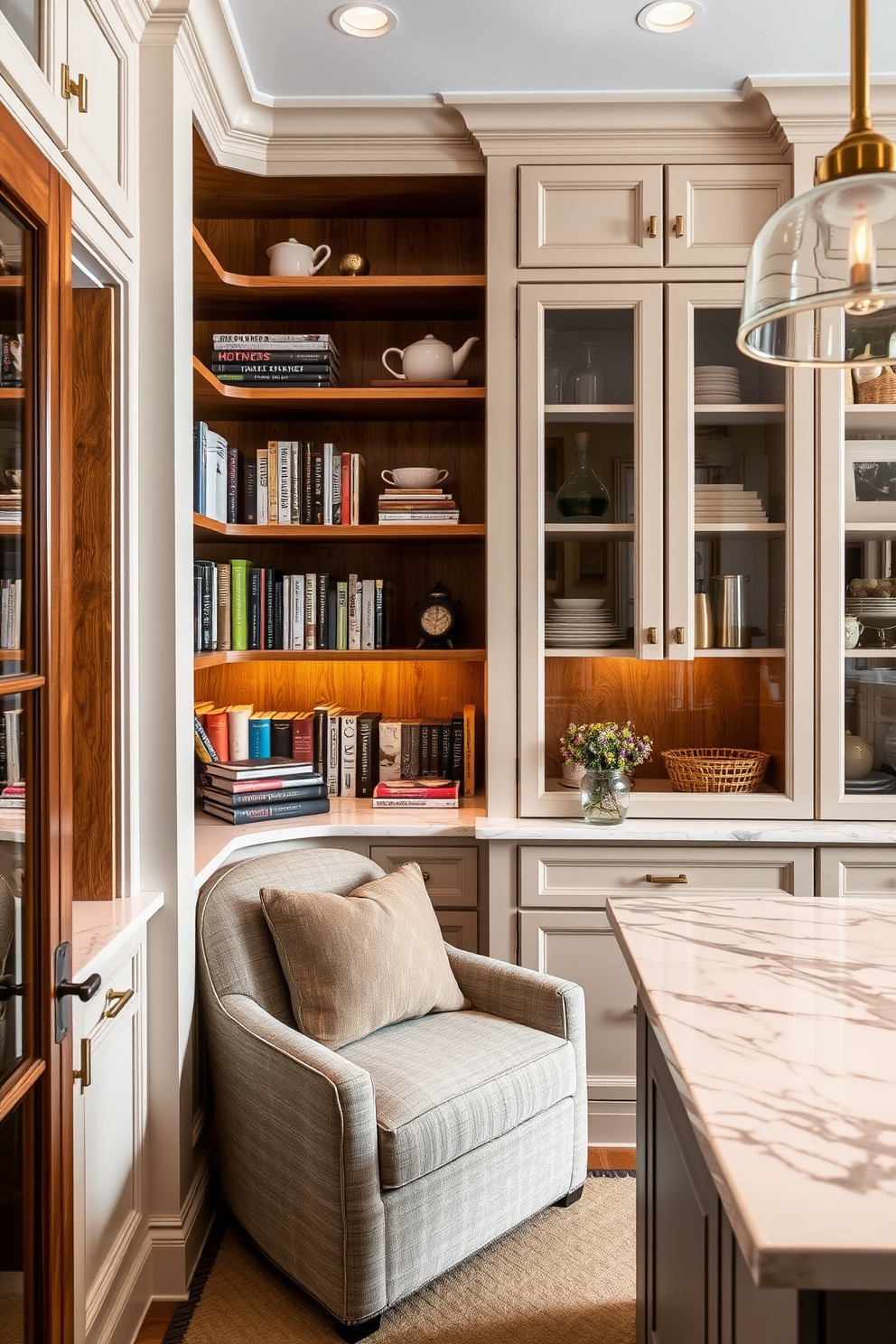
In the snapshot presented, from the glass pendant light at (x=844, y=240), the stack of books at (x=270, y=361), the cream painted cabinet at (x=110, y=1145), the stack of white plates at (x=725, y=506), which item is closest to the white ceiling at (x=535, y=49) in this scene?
the stack of books at (x=270, y=361)

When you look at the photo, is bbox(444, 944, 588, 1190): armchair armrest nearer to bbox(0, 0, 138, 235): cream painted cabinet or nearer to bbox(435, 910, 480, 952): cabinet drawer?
bbox(435, 910, 480, 952): cabinet drawer

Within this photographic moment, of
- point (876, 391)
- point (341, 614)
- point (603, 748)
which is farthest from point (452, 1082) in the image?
point (876, 391)

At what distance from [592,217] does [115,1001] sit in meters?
2.30

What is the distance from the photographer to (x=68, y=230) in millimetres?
1617

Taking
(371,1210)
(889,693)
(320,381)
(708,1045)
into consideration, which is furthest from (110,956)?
(889,693)

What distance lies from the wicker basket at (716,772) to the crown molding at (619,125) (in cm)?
166

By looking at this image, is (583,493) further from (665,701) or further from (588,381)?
(665,701)

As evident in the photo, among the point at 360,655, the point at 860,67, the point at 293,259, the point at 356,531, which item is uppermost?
the point at 293,259

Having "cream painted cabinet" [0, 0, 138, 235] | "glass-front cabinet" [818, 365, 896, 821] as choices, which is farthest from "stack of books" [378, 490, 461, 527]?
"cream painted cabinet" [0, 0, 138, 235]

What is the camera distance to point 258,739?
311cm

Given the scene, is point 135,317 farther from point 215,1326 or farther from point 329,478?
point 215,1326

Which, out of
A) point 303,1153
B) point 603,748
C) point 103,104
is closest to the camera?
point 103,104

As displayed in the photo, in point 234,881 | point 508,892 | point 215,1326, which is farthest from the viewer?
point 508,892

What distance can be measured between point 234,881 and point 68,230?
1409mm
